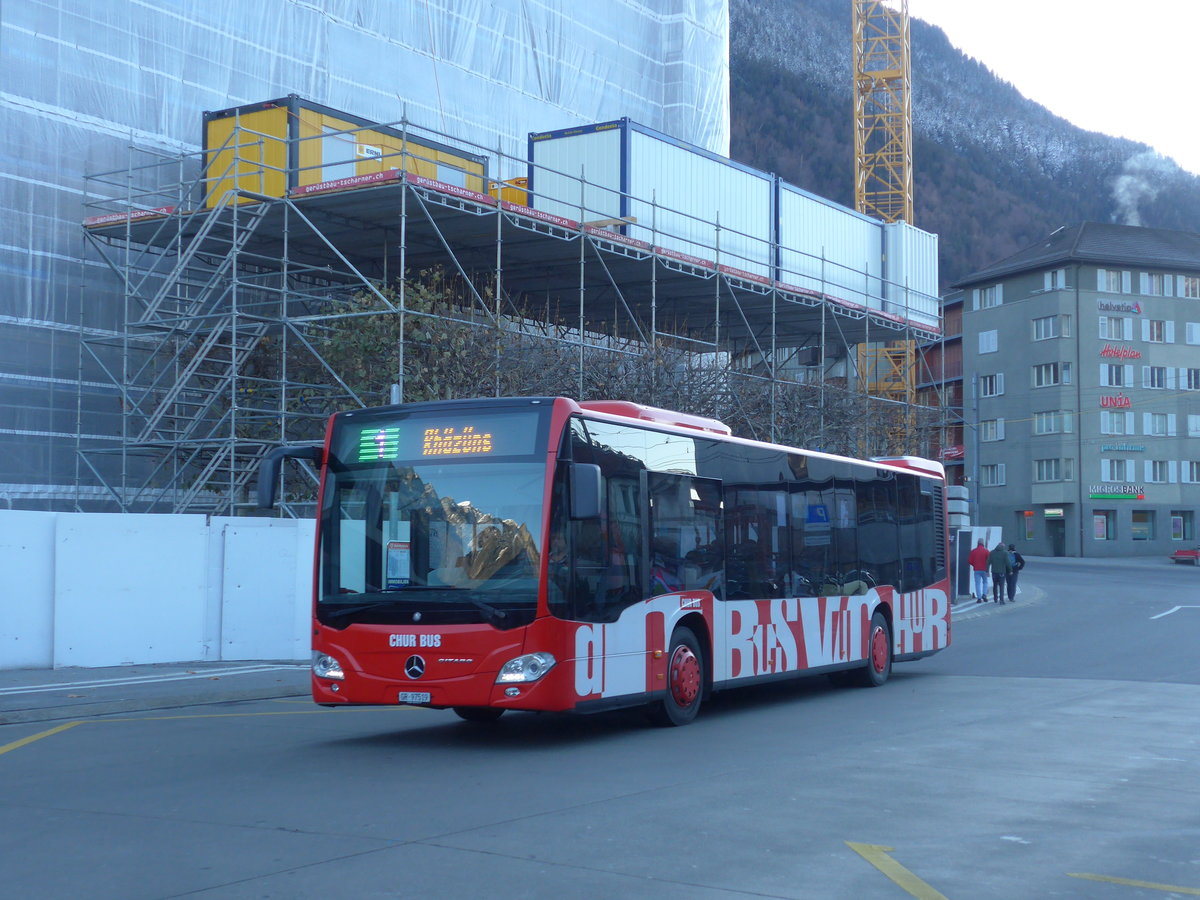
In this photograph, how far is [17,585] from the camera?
17.3 m

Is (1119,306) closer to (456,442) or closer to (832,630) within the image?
(832,630)

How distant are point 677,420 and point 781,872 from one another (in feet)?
23.8

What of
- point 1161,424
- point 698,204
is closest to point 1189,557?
point 1161,424

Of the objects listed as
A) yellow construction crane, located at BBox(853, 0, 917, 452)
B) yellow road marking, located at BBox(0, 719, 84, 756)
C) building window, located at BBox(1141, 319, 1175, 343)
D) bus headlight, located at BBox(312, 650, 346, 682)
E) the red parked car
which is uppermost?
yellow construction crane, located at BBox(853, 0, 917, 452)

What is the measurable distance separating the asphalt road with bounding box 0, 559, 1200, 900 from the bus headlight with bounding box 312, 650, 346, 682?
22.5 inches

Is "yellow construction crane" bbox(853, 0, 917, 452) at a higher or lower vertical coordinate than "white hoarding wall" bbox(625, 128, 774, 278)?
higher

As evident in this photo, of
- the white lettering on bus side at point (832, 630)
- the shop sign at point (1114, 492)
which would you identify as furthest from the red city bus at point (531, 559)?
the shop sign at point (1114, 492)

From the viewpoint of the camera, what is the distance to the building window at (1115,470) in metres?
80.1

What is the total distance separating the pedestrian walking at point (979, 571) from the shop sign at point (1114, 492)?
45461 millimetres

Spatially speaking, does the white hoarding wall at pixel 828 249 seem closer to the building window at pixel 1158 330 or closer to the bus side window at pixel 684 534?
the bus side window at pixel 684 534

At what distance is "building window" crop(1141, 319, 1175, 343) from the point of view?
81.8 metres

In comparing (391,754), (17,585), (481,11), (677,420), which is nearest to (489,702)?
(391,754)

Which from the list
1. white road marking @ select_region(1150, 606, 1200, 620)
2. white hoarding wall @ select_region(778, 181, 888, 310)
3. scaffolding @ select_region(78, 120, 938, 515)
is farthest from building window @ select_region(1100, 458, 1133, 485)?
scaffolding @ select_region(78, 120, 938, 515)

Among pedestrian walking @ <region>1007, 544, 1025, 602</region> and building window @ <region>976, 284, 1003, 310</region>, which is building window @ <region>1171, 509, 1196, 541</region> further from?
pedestrian walking @ <region>1007, 544, 1025, 602</region>
